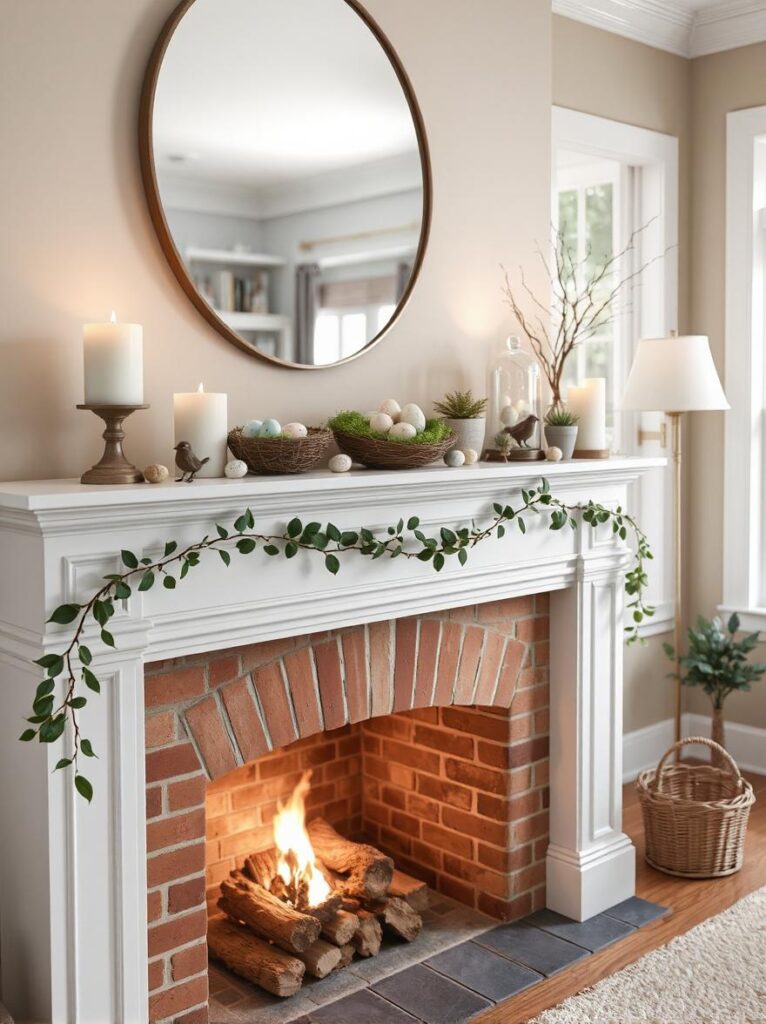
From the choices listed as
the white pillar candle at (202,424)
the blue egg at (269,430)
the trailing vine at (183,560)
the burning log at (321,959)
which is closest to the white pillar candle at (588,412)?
the trailing vine at (183,560)

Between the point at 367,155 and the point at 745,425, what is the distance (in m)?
2.03

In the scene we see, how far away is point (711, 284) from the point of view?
157 inches

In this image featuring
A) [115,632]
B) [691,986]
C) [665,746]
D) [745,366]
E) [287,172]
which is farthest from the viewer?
[665,746]

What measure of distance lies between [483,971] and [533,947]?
187 mm

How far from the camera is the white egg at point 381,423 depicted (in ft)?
7.81

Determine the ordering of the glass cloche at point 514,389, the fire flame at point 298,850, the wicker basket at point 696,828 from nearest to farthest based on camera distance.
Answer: the fire flame at point 298,850
the glass cloche at point 514,389
the wicker basket at point 696,828

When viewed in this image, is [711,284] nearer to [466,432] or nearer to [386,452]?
[466,432]

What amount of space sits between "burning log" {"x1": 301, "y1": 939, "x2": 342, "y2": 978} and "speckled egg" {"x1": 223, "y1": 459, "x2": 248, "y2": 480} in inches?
47.6

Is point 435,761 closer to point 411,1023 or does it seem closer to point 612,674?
point 612,674

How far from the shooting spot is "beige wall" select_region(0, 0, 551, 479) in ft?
6.61

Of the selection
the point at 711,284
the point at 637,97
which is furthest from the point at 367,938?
the point at 637,97

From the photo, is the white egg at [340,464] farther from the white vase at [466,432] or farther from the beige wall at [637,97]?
the beige wall at [637,97]

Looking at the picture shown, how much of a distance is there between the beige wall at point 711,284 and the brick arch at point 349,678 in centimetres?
150

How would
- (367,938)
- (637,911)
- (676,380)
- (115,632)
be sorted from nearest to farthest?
(115,632), (367,938), (637,911), (676,380)
